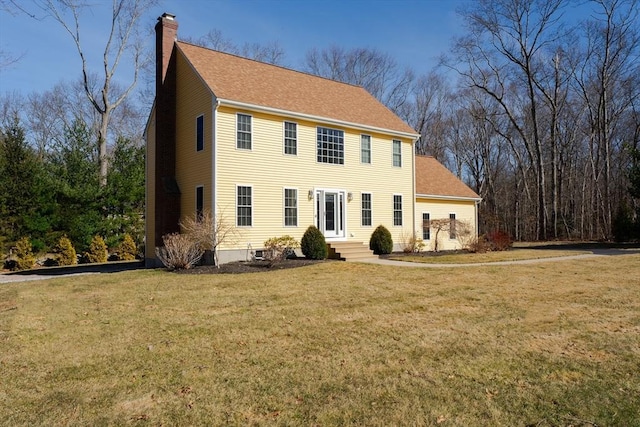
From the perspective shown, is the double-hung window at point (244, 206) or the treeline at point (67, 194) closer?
the double-hung window at point (244, 206)

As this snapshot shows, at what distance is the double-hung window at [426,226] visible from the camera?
70.3ft

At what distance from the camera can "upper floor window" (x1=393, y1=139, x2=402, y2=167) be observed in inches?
802

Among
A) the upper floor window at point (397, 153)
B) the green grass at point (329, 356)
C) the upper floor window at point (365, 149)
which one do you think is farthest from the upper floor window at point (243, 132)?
the upper floor window at point (397, 153)

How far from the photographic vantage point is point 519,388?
406 cm

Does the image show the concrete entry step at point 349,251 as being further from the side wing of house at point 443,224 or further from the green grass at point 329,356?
the green grass at point 329,356

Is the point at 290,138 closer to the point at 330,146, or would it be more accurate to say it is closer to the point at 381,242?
the point at 330,146

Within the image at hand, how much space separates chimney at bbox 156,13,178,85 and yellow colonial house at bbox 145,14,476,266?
0.04 metres

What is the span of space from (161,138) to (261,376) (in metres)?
14.9

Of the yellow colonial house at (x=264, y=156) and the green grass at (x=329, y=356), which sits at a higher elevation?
the yellow colonial house at (x=264, y=156)

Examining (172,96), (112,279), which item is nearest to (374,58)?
(172,96)

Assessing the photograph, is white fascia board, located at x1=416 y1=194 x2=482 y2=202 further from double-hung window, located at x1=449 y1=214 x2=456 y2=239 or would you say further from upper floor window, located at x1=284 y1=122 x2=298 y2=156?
→ upper floor window, located at x1=284 y1=122 x2=298 y2=156

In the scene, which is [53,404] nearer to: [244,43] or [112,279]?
[112,279]

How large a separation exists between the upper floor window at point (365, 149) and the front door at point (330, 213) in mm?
2067

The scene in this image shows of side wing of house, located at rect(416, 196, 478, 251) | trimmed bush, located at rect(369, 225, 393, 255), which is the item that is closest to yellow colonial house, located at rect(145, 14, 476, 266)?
trimmed bush, located at rect(369, 225, 393, 255)
